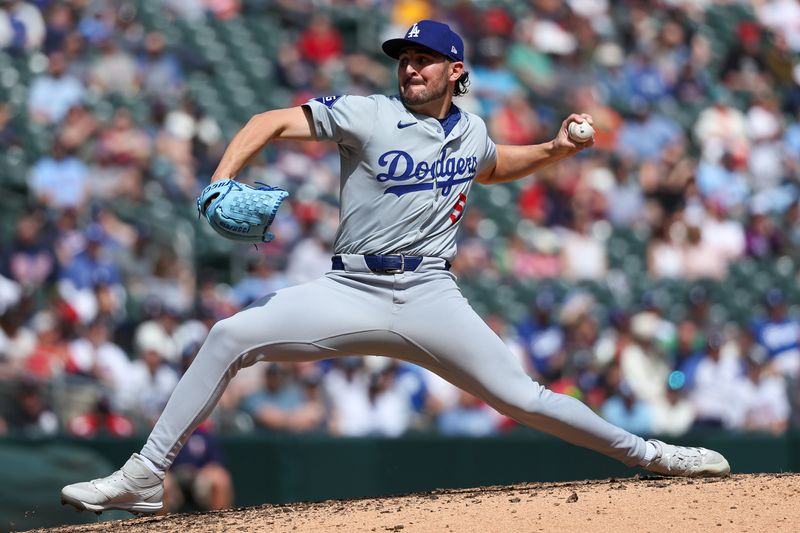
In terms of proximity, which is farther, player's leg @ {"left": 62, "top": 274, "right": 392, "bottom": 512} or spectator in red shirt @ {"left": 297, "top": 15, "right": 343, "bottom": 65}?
spectator in red shirt @ {"left": 297, "top": 15, "right": 343, "bottom": 65}

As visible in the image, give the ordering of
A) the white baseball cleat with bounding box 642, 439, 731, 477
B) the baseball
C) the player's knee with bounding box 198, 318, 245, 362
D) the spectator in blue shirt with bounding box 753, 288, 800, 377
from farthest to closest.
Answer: the spectator in blue shirt with bounding box 753, 288, 800, 377 → the white baseball cleat with bounding box 642, 439, 731, 477 → the baseball → the player's knee with bounding box 198, 318, 245, 362

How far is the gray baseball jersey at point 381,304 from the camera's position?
4.52 m

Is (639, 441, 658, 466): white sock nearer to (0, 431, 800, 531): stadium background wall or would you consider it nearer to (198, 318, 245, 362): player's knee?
(198, 318, 245, 362): player's knee

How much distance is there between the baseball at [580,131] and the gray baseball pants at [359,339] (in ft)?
2.50

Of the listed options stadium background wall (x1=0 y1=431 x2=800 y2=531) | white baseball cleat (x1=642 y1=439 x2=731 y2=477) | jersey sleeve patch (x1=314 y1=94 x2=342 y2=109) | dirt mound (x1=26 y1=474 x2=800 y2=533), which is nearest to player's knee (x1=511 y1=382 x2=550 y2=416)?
dirt mound (x1=26 y1=474 x2=800 y2=533)

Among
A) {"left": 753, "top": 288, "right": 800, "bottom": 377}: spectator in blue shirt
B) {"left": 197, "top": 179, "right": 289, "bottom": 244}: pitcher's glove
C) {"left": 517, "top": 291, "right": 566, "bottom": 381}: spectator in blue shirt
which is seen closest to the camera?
{"left": 197, "top": 179, "right": 289, "bottom": 244}: pitcher's glove

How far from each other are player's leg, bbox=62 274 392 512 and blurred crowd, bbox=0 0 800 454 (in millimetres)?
3494

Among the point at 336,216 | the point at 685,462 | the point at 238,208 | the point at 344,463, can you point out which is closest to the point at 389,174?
the point at 238,208

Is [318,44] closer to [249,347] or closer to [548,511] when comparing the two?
[249,347]

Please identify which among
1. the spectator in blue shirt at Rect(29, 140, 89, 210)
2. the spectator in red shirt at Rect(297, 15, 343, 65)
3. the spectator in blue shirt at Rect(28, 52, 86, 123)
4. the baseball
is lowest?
the baseball

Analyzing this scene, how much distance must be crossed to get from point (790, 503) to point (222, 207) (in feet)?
7.40

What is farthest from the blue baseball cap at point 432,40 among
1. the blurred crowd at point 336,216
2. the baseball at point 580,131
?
the blurred crowd at point 336,216

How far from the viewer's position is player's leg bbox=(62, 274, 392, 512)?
177 inches

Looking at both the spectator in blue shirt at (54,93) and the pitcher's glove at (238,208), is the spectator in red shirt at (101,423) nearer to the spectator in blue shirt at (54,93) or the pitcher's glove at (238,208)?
the spectator in blue shirt at (54,93)
